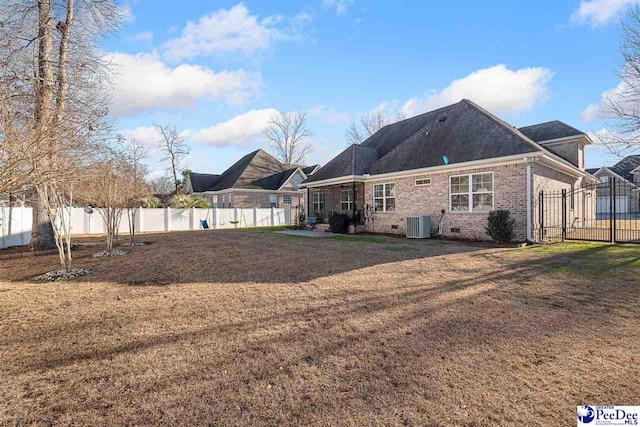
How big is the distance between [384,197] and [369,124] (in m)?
27.7

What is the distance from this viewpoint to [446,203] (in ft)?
44.4

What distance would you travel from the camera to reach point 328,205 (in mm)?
20391

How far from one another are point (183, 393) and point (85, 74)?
12984mm

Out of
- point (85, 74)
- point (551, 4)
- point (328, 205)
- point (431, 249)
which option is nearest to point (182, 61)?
point (85, 74)

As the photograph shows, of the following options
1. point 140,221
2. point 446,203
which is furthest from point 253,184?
point 446,203

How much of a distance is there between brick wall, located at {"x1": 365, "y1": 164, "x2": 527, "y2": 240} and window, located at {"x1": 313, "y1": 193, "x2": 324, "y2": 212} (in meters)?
4.41

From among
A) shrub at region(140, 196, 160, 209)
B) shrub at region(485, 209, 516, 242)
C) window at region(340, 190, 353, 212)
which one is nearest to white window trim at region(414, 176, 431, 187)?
shrub at region(485, 209, 516, 242)

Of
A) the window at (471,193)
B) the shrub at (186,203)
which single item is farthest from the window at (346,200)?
the shrub at (186,203)

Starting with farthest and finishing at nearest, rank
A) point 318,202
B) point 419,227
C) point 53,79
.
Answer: point 318,202 → point 419,227 → point 53,79

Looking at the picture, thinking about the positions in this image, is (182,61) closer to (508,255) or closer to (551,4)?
(551,4)

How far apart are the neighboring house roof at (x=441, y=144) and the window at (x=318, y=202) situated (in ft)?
4.21

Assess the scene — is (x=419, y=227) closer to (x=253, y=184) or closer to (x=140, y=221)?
(x=140, y=221)

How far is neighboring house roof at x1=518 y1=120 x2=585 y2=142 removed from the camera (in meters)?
17.1

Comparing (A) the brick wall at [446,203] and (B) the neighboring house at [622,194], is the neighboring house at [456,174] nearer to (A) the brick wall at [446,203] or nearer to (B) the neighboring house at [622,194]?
(A) the brick wall at [446,203]
